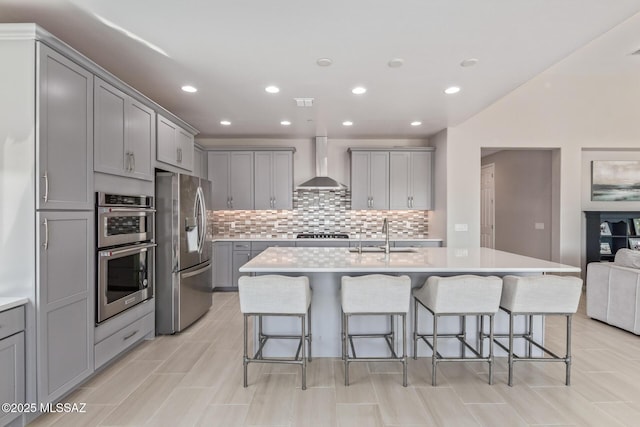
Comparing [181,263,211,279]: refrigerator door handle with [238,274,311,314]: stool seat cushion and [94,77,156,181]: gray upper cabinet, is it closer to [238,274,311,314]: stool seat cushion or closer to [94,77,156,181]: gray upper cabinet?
[94,77,156,181]: gray upper cabinet

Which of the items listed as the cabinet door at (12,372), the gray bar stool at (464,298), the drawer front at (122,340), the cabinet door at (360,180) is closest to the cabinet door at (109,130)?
the cabinet door at (12,372)

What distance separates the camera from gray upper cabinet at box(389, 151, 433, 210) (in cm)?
571

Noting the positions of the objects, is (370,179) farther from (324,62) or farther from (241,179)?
(324,62)

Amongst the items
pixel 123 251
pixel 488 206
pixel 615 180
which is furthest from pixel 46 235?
pixel 488 206

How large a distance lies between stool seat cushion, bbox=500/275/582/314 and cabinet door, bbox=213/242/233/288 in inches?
→ 162

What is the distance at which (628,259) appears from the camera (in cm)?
359

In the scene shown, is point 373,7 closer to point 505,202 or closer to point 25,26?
point 25,26

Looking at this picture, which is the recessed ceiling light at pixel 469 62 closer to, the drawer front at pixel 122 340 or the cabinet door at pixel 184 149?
the cabinet door at pixel 184 149

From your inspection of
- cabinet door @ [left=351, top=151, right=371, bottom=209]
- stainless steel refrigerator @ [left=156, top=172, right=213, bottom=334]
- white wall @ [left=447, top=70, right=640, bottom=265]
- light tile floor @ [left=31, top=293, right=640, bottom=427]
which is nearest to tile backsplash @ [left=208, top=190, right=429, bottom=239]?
cabinet door @ [left=351, top=151, right=371, bottom=209]

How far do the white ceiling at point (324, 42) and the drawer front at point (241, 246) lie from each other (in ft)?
7.60

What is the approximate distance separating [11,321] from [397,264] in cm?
240

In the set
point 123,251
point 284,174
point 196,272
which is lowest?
point 196,272

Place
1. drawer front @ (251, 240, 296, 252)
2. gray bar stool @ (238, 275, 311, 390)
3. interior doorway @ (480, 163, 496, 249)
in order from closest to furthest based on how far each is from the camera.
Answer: gray bar stool @ (238, 275, 311, 390), drawer front @ (251, 240, 296, 252), interior doorway @ (480, 163, 496, 249)

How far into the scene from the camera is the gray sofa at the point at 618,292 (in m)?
3.42
